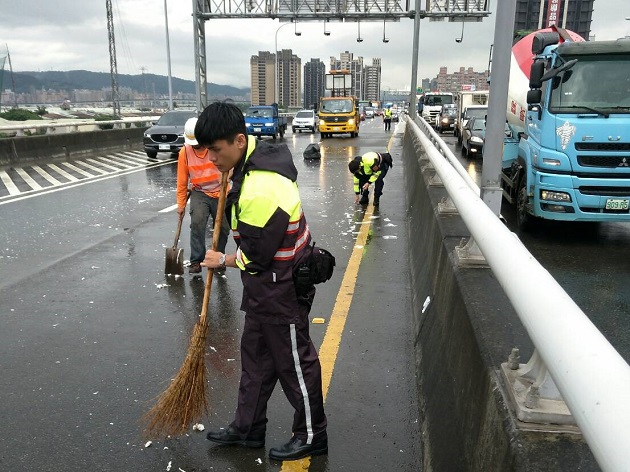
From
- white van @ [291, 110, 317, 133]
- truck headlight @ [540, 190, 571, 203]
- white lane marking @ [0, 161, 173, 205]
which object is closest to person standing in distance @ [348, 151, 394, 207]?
truck headlight @ [540, 190, 571, 203]

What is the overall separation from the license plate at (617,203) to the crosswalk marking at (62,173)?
10660mm

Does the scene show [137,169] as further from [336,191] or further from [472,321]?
[472,321]

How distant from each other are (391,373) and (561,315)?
8.85 ft

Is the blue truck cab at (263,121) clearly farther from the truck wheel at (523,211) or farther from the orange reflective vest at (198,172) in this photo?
the orange reflective vest at (198,172)

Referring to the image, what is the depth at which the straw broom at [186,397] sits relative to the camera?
10.3 feet

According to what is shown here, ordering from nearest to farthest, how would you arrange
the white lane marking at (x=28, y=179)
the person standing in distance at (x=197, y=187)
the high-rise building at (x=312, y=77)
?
the person standing in distance at (x=197, y=187)
the white lane marking at (x=28, y=179)
the high-rise building at (x=312, y=77)

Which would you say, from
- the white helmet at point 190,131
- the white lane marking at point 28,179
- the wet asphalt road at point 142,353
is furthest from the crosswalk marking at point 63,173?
the white helmet at point 190,131

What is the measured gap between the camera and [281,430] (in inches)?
131

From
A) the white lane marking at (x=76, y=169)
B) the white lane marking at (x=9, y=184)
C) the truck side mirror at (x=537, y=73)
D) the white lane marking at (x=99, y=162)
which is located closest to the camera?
the truck side mirror at (x=537, y=73)

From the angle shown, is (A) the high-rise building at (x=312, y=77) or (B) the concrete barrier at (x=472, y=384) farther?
(A) the high-rise building at (x=312, y=77)

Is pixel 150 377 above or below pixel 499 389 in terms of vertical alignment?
below

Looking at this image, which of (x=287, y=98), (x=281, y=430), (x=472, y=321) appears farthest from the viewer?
(x=287, y=98)

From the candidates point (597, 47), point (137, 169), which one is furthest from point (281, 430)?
point (137, 169)

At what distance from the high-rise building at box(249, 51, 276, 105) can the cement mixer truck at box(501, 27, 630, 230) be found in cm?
7224
